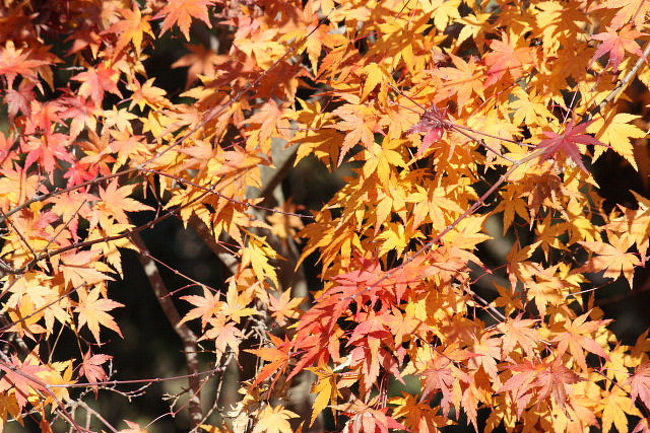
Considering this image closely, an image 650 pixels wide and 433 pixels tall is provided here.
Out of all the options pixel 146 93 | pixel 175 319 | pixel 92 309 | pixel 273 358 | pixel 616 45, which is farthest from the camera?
pixel 175 319

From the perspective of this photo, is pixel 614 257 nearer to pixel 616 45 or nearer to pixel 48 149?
pixel 616 45

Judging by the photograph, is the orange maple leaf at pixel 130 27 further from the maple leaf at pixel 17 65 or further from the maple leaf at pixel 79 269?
the maple leaf at pixel 79 269

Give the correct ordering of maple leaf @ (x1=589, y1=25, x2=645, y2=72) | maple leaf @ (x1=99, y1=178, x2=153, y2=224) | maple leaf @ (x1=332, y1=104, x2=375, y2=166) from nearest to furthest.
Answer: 1. maple leaf @ (x1=589, y1=25, x2=645, y2=72)
2. maple leaf @ (x1=332, y1=104, x2=375, y2=166)
3. maple leaf @ (x1=99, y1=178, x2=153, y2=224)

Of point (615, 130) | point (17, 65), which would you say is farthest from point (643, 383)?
point (17, 65)

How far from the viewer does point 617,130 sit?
1758 millimetres

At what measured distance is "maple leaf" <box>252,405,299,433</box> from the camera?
196cm

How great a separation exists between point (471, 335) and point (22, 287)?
132 centimetres

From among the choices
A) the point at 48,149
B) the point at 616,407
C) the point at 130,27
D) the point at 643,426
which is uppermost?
the point at 130,27

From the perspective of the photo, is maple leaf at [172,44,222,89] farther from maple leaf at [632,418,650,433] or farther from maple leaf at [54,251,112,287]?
maple leaf at [632,418,650,433]

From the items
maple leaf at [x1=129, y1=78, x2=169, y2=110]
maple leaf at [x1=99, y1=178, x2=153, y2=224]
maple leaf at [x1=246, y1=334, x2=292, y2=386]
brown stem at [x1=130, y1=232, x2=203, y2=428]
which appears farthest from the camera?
brown stem at [x1=130, y1=232, x2=203, y2=428]

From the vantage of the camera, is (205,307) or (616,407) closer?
(205,307)

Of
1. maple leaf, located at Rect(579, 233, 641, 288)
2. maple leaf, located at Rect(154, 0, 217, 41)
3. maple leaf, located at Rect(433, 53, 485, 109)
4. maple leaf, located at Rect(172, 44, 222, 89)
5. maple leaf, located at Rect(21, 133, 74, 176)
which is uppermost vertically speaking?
maple leaf, located at Rect(154, 0, 217, 41)

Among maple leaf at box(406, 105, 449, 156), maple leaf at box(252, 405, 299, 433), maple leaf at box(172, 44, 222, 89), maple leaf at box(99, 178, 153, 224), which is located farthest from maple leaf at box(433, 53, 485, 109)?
maple leaf at box(252, 405, 299, 433)

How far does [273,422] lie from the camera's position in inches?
77.5
